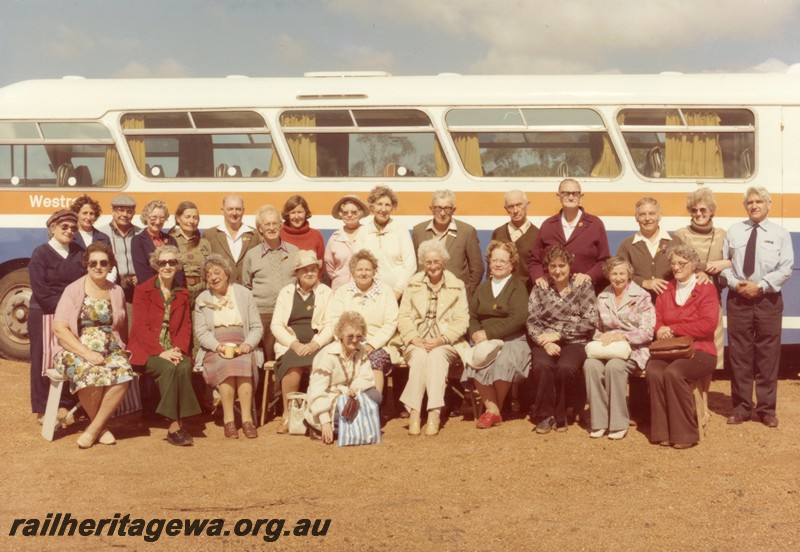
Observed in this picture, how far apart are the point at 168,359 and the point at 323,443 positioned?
1378 millimetres

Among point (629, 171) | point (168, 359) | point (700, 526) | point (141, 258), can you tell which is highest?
point (629, 171)

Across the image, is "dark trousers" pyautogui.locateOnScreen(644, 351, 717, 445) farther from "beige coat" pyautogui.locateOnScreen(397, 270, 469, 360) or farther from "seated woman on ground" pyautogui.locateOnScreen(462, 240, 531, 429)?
"beige coat" pyautogui.locateOnScreen(397, 270, 469, 360)

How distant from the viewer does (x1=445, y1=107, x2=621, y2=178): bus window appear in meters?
8.87

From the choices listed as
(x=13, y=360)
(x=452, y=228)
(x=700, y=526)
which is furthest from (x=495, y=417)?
(x=13, y=360)

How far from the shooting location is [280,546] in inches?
175

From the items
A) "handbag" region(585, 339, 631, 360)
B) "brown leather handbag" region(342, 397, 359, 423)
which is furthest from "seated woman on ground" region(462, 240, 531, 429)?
"brown leather handbag" region(342, 397, 359, 423)

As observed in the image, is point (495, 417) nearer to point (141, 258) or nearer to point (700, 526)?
point (700, 526)

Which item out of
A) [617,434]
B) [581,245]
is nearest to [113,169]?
[581,245]

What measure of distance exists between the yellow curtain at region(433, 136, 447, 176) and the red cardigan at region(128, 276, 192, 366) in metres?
3.24

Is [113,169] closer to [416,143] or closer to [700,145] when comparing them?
[416,143]

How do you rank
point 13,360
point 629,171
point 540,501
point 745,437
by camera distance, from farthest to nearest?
point 13,360 < point 629,171 < point 745,437 < point 540,501

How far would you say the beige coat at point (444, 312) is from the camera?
7.12 meters

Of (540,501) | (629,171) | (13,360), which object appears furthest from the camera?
(13,360)

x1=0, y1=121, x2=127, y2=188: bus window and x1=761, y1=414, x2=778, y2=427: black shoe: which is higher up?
x1=0, y1=121, x2=127, y2=188: bus window
